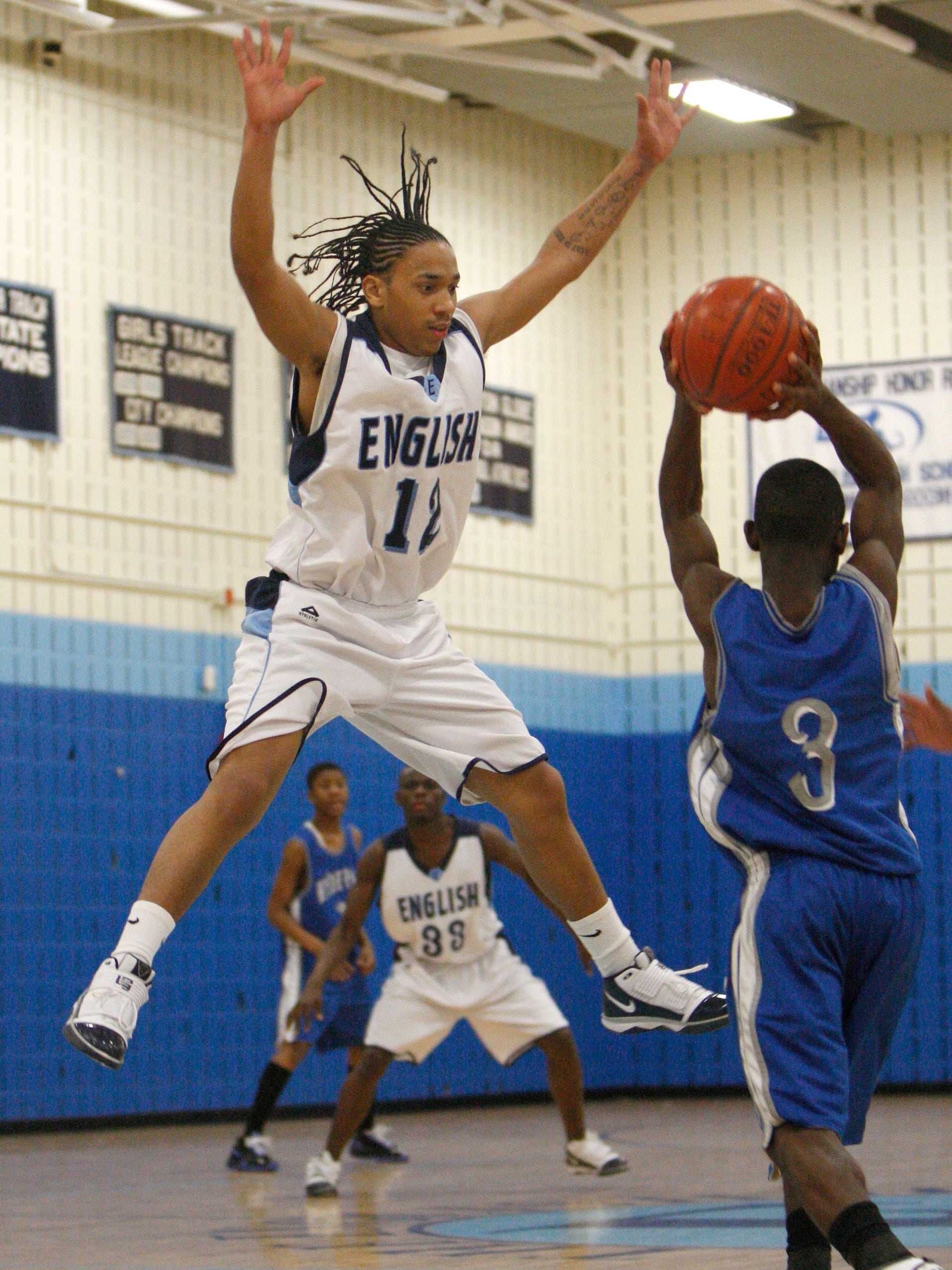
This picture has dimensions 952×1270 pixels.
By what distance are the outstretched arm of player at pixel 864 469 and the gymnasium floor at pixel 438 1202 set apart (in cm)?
244

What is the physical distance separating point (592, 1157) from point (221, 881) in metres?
4.13

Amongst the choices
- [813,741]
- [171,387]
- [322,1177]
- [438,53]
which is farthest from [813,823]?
[438,53]

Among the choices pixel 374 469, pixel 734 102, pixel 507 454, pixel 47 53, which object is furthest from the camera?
pixel 507 454

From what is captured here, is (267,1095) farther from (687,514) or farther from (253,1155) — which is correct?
(687,514)

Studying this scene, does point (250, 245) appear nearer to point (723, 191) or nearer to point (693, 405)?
point (693, 405)

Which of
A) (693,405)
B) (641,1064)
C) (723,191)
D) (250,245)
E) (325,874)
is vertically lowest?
(641,1064)

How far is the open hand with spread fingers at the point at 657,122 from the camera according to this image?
5898mm

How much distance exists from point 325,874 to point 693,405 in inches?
243

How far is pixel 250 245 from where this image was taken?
503cm

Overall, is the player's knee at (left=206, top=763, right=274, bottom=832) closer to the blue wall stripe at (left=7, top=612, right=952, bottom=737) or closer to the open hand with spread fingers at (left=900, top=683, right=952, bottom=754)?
the open hand with spread fingers at (left=900, top=683, right=952, bottom=754)

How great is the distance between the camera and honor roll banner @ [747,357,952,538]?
47.1 ft

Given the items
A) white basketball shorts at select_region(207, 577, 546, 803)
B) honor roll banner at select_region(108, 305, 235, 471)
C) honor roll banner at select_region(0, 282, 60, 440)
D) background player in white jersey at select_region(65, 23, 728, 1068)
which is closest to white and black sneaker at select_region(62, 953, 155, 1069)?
background player in white jersey at select_region(65, 23, 728, 1068)

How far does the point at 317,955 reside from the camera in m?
10.2

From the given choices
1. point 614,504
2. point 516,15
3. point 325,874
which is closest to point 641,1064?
point 614,504
